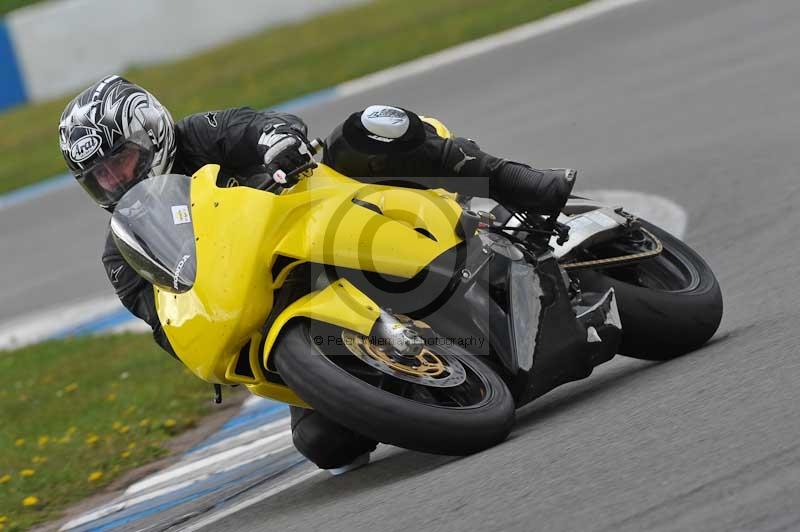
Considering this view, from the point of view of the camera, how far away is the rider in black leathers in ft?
13.9

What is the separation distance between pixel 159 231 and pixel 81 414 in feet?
11.0

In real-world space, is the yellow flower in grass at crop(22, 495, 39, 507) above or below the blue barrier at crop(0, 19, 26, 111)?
above

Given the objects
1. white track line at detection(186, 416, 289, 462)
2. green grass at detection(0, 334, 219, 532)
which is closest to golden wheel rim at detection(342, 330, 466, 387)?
white track line at detection(186, 416, 289, 462)

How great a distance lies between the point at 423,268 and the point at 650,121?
5.72m

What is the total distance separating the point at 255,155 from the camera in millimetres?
4664

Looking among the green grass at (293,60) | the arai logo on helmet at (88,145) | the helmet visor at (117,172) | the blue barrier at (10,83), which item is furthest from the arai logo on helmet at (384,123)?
the blue barrier at (10,83)

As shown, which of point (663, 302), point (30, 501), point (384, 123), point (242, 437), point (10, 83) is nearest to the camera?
point (384, 123)

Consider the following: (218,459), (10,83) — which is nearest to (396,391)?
(218,459)

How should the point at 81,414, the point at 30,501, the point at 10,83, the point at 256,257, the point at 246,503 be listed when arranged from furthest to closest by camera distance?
the point at 10,83
the point at 81,414
the point at 30,501
the point at 246,503
the point at 256,257

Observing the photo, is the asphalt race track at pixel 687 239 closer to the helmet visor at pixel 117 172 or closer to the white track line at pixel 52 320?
the white track line at pixel 52 320

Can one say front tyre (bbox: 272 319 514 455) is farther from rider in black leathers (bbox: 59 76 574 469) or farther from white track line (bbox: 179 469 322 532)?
white track line (bbox: 179 469 322 532)

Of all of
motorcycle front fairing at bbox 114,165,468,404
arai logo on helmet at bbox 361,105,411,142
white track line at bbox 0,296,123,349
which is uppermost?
arai logo on helmet at bbox 361,105,411,142

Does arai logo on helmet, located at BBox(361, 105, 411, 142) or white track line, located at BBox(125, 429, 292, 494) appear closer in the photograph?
arai logo on helmet, located at BBox(361, 105, 411, 142)

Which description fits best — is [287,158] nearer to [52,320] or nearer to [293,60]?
[52,320]
